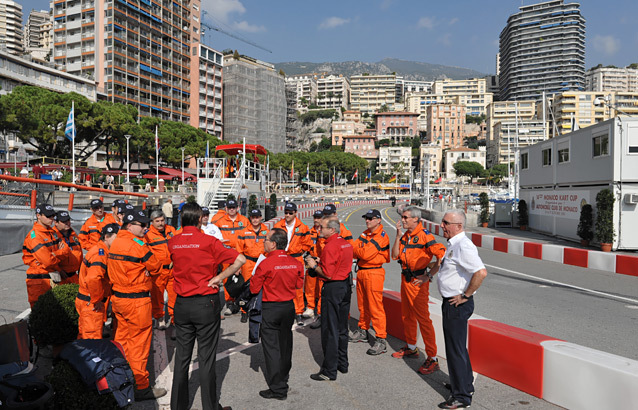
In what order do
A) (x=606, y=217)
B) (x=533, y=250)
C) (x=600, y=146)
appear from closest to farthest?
(x=606, y=217) < (x=533, y=250) < (x=600, y=146)

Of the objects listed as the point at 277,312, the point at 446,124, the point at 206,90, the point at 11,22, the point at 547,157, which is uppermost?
the point at 11,22

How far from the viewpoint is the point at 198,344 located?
13.7ft

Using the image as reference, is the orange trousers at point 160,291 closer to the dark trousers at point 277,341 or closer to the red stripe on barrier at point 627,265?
the dark trousers at point 277,341

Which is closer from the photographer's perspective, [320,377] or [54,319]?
[320,377]

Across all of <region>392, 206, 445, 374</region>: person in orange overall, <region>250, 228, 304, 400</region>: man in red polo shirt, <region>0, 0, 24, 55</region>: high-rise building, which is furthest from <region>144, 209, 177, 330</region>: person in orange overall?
<region>0, 0, 24, 55</region>: high-rise building

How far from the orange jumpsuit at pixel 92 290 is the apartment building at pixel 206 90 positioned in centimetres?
9592

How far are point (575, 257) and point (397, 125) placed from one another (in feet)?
572

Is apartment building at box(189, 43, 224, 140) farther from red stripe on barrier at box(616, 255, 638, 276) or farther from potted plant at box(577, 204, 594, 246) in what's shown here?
Answer: red stripe on barrier at box(616, 255, 638, 276)

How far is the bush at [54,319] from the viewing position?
5457mm

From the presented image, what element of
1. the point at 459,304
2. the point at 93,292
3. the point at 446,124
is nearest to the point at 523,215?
the point at 459,304

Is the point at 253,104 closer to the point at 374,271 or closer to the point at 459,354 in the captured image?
the point at 374,271

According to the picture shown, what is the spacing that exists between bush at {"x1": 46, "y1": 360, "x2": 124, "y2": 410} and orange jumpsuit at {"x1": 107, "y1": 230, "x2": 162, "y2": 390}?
0.86m

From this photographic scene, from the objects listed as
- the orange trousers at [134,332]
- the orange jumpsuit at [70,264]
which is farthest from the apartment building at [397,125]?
the orange trousers at [134,332]

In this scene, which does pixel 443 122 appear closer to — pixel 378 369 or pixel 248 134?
pixel 248 134
